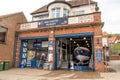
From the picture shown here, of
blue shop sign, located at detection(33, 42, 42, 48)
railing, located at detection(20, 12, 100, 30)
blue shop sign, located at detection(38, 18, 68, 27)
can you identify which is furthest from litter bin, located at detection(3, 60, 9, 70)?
blue shop sign, located at detection(38, 18, 68, 27)

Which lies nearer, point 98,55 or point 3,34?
point 98,55

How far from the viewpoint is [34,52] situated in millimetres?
19953

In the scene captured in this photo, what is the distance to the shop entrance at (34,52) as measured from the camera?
19.0 meters

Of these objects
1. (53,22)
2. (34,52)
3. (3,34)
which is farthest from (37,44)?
(3,34)

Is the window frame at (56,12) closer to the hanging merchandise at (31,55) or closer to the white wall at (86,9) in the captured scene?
the white wall at (86,9)

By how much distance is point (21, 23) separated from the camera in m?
19.1

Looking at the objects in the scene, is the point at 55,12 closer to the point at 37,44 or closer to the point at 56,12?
the point at 56,12

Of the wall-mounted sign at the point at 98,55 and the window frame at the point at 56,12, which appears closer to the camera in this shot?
the wall-mounted sign at the point at 98,55

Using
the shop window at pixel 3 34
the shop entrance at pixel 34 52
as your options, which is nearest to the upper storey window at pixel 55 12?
the shop entrance at pixel 34 52

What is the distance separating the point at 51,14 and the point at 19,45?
6.62 m

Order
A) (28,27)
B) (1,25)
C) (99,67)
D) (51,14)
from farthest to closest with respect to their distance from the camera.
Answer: (51,14) < (28,27) < (1,25) < (99,67)

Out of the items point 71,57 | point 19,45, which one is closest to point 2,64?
point 19,45

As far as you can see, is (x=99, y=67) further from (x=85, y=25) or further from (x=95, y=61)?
(x=85, y=25)

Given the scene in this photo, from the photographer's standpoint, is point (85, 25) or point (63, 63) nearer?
point (85, 25)
